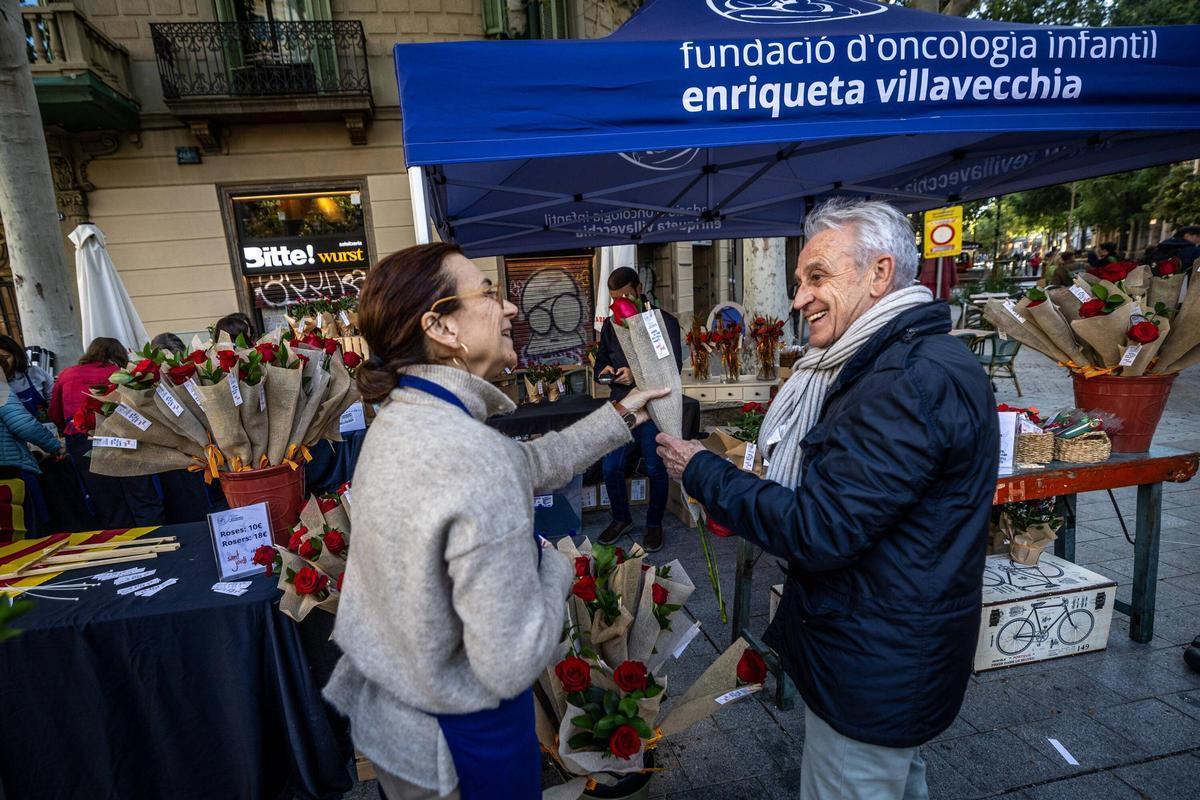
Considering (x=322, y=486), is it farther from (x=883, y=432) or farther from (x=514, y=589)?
(x=883, y=432)

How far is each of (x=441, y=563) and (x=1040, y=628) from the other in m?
2.87

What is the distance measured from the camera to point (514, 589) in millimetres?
1007

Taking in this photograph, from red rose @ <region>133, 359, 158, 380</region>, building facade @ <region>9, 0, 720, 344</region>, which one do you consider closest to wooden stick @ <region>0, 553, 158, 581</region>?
red rose @ <region>133, 359, 158, 380</region>

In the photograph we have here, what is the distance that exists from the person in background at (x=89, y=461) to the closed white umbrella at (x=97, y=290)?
1.15 meters

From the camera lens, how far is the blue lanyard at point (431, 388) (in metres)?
1.11

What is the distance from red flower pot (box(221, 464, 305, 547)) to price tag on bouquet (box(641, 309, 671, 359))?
144cm

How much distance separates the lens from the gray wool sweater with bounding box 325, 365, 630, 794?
981 millimetres

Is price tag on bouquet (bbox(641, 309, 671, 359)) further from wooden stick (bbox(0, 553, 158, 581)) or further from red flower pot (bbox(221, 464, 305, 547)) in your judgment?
wooden stick (bbox(0, 553, 158, 581))

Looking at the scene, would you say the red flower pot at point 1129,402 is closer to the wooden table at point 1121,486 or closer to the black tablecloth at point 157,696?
the wooden table at point 1121,486

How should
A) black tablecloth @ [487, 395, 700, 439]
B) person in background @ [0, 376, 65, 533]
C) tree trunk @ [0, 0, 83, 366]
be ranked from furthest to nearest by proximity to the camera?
tree trunk @ [0, 0, 83, 366] < black tablecloth @ [487, 395, 700, 439] < person in background @ [0, 376, 65, 533]

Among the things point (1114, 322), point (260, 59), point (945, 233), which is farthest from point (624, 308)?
point (260, 59)

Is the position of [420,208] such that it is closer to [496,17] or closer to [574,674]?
[574,674]

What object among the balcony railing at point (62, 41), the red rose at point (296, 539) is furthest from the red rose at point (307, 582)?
the balcony railing at point (62, 41)

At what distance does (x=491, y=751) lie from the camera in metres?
1.15
